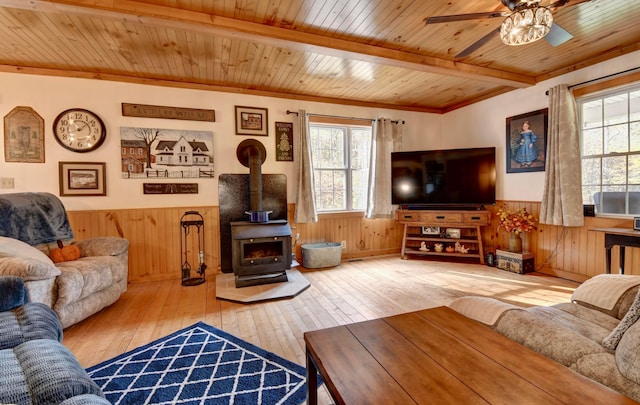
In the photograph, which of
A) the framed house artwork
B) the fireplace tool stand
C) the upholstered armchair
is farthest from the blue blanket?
the upholstered armchair

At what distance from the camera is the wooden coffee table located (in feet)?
3.05

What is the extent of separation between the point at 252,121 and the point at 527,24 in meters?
3.18

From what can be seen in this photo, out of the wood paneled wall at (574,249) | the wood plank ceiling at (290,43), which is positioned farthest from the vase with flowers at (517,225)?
the wood plank ceiling at (290,43)

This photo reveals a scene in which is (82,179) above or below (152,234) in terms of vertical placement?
above

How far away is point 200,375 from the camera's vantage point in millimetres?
1806

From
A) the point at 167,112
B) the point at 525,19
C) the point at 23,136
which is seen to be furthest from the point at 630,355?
the point at 23,136

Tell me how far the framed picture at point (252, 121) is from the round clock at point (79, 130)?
1576mm

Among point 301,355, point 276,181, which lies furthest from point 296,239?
point 301,355

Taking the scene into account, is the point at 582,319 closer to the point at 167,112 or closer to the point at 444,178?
the point at 444,178

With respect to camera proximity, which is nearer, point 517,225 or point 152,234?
point 152,234

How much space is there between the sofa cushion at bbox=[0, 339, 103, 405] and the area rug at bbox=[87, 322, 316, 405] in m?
0.59

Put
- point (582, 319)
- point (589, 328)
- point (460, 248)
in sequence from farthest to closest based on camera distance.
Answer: point (460, 248)
point (582, 319)
point (589, 328)

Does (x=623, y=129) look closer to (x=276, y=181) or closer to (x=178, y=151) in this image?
(x=276, y=181)

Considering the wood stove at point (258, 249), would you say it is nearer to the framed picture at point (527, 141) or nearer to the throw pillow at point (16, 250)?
the throw pillow at point (16, 250)
